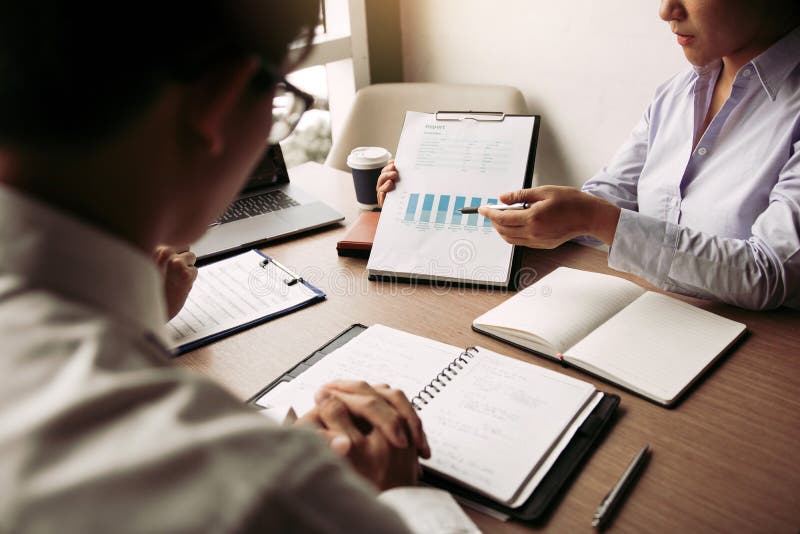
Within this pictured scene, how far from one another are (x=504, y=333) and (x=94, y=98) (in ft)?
2.55

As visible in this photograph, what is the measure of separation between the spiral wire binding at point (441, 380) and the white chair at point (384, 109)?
1270 millimetres

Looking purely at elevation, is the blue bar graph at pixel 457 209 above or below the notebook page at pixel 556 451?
above

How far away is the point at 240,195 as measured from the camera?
5.52 feet

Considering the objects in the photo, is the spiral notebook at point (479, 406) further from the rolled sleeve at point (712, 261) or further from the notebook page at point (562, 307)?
the rolled sleeve at point (712, 261)

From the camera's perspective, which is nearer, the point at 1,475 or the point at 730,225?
the point at 1,475

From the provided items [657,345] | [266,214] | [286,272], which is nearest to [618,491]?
[657,345]

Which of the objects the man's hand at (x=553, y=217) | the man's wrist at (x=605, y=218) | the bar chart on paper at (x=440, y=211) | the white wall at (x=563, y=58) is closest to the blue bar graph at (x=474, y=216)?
the bar chart on paper at (x=440, y=211)

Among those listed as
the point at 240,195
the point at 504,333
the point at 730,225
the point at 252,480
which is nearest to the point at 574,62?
the point at 730,225

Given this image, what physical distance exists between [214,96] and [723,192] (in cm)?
113

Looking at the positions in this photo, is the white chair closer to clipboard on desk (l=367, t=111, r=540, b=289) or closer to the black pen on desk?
clipboard on desk (l=367, t=111, r=540, b=289)

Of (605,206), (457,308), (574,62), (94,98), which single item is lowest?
(457,308)

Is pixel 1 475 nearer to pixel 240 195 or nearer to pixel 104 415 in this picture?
pixel 104 415

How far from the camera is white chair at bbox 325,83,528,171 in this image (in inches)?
84.5

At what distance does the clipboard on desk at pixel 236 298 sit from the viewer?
1126 millimetres
